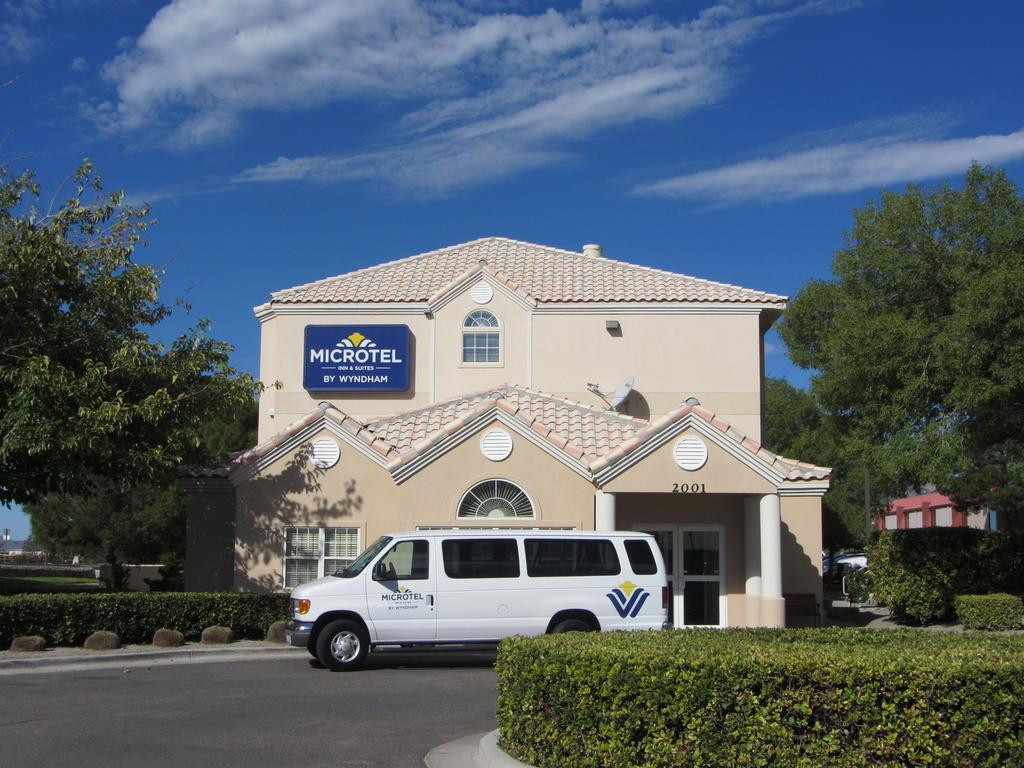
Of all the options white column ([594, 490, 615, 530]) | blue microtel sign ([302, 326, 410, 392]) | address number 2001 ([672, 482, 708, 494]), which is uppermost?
blue microtel sign ([302, 326, 410, 392])

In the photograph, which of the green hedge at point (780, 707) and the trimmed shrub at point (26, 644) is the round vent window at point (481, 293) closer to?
the trimmed shrub at point (26, 644)

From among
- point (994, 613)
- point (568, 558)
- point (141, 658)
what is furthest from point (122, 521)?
point (994, 613)

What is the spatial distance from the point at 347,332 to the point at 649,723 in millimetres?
19579

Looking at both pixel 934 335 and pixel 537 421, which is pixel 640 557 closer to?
pixel 537 421

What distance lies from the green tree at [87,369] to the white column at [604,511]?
22.2 ft

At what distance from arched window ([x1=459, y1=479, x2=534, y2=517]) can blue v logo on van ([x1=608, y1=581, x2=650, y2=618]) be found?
15.2 feet

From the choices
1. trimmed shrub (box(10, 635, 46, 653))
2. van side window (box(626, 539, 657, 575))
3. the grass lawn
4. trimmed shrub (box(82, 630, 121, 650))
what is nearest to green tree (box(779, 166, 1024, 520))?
van side window (box(626, 539, 657, 575))

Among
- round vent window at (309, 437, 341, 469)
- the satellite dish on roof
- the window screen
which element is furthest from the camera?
the satellite dish on roof

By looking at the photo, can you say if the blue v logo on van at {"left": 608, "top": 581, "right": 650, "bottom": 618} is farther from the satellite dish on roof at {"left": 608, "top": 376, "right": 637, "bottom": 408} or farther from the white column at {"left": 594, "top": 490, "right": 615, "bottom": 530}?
the satellite dish on roof at {"left": 608, "top": 376, "right": 637, "bottom": 408}

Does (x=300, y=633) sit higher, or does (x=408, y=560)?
(x=408, y=560)

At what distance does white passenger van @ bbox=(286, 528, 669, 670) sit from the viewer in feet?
50.6

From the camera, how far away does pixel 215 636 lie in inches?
711

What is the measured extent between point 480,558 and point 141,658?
220 inches

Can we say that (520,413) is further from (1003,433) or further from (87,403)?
(1003,433)
